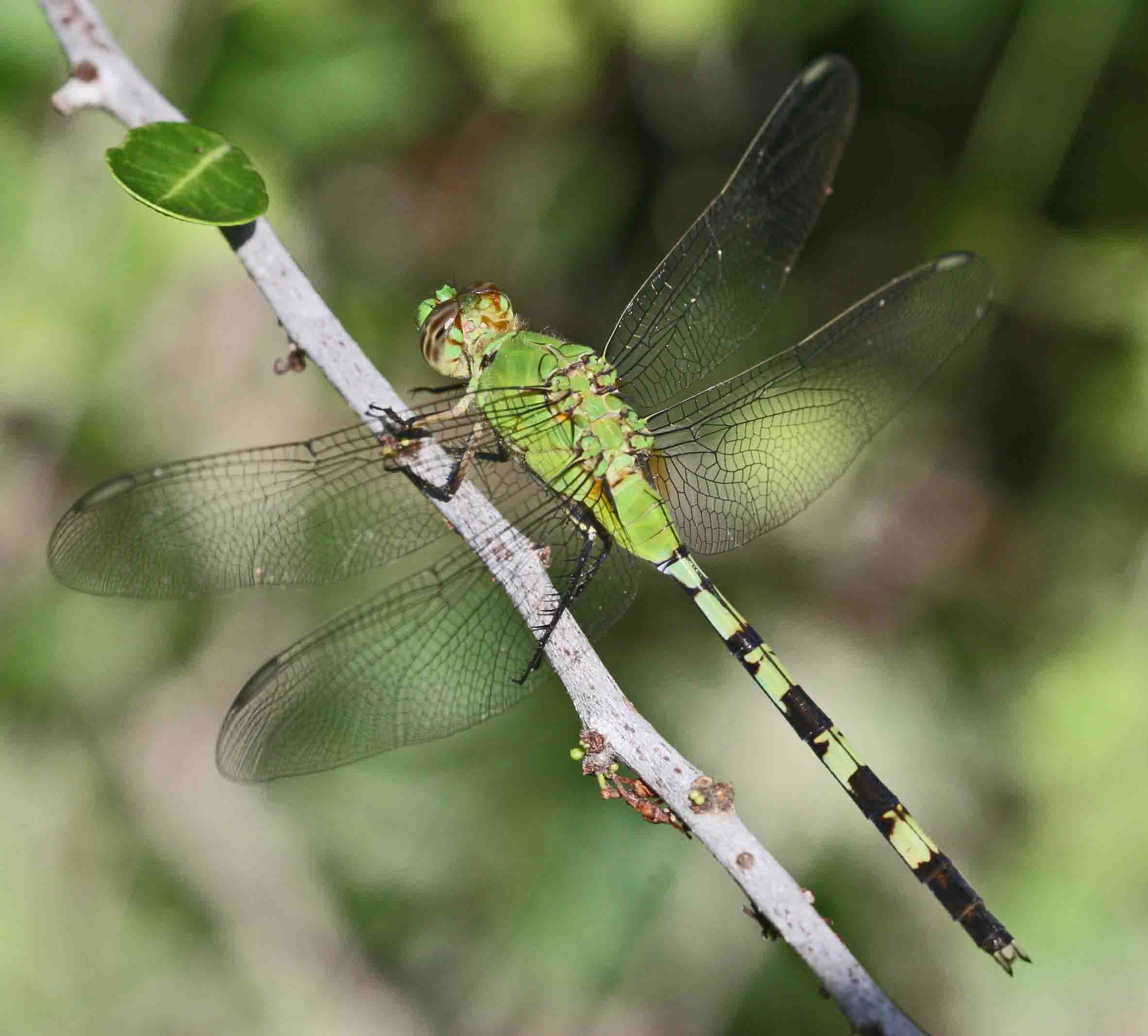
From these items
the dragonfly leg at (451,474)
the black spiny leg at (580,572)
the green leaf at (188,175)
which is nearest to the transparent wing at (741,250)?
the black spiny leg at (580,572)

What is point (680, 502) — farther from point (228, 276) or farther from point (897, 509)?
point (228, 276)

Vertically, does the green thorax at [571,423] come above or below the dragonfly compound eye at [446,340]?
below

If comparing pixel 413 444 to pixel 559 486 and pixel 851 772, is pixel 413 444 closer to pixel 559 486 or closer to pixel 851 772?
pixel 559 486

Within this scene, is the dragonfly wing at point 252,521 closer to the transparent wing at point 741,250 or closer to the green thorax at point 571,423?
the green thorax at point 571,423

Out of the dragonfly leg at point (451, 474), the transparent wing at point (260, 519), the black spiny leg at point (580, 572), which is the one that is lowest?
the black spiny leg at point (580, 572)

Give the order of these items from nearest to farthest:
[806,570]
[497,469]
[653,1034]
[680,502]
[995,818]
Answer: [497,469], [680,502], [995,818], [653,1034], [806,570]

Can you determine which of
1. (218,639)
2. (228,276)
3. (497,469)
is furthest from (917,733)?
(228,276)
